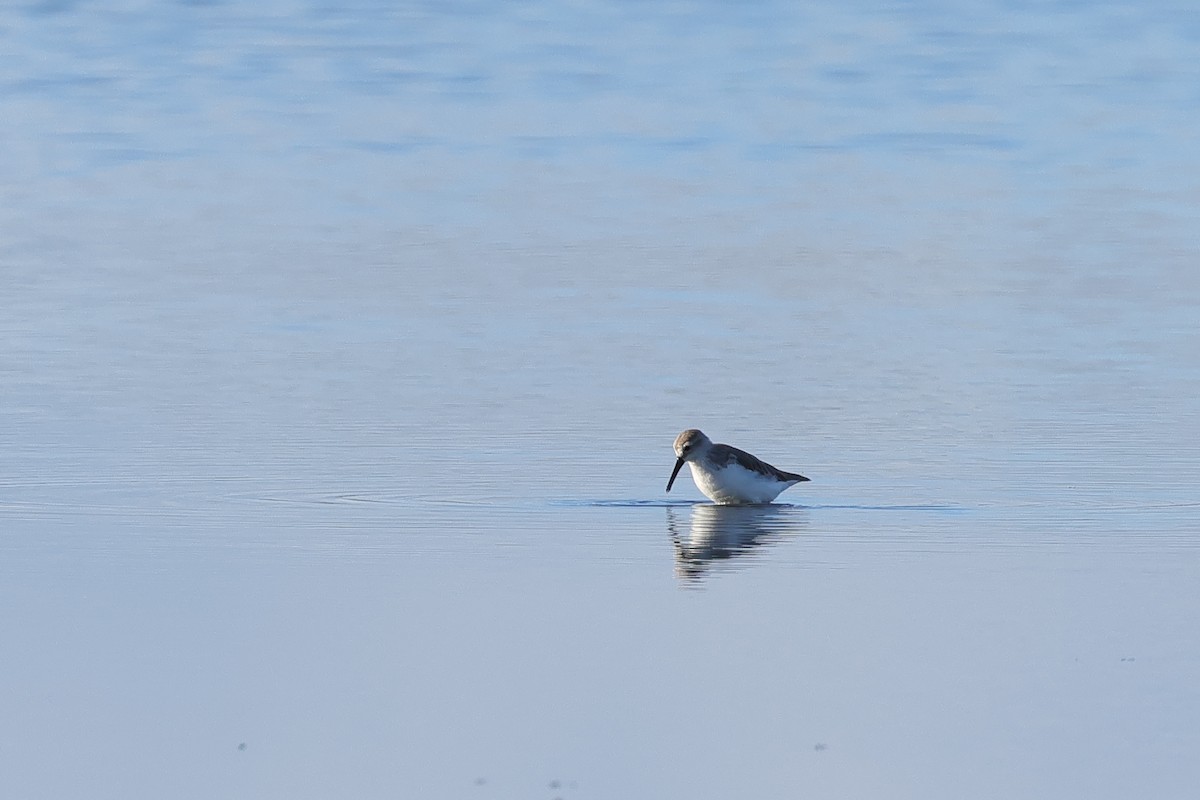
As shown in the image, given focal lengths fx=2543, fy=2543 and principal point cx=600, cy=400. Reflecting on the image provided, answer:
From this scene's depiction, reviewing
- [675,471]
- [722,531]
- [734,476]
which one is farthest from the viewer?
[675,471]

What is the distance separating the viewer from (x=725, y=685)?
25.3 feet

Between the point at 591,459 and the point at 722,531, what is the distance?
5.53 ft

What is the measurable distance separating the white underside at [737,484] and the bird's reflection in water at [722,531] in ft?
0.21

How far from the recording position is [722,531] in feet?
36.9

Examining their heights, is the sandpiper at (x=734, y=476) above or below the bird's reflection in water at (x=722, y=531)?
above

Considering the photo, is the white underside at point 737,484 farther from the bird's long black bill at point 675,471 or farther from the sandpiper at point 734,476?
the bird's long black bill at point 675,471

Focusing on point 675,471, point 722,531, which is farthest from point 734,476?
point 722,531

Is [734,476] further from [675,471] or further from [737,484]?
[675,471]

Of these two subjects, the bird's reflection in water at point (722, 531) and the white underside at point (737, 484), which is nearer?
the bird's reflection in water at point (722, 531)

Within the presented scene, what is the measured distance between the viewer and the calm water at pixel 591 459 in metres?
7.21

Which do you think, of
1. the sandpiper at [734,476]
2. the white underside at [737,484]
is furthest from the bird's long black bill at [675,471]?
the white underside at [737,484]

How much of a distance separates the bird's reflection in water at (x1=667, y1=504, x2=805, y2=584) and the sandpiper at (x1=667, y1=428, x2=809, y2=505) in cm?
8

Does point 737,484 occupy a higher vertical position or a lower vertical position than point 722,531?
higher

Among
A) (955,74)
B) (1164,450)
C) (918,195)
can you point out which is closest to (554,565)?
(1164,450)
